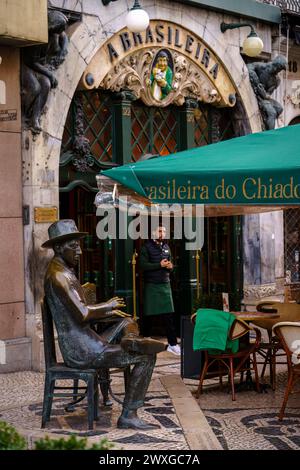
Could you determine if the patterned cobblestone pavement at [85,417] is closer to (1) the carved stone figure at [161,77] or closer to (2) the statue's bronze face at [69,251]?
(2) the statue's bronze face at [69,251]

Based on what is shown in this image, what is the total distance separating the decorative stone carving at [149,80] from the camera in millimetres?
13841

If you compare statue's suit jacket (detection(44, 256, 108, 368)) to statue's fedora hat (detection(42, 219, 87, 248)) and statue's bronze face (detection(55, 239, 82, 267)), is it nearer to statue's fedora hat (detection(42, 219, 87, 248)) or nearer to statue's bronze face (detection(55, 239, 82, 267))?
statue's bronze face (detection(55, 239, 82, 267))

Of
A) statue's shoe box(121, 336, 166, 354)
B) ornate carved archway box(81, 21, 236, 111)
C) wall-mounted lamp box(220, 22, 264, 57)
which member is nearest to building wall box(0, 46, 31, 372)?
ornate carved archway box(81, 21, 236, 111)

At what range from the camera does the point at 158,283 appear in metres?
13.4

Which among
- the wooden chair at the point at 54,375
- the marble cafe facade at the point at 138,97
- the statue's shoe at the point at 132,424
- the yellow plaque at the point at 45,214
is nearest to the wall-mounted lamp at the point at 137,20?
the marble cafe facade at the point at 138,97

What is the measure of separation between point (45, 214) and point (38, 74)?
1.74 m

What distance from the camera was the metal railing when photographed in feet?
56.5

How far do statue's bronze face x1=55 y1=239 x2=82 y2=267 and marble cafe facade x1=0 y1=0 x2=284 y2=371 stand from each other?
144 inches

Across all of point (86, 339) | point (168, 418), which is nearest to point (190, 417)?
point (168, 418)

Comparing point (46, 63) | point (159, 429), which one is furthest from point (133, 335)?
point (46, 63)

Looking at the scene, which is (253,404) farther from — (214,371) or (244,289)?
(244,289)

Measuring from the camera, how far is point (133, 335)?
343 inches

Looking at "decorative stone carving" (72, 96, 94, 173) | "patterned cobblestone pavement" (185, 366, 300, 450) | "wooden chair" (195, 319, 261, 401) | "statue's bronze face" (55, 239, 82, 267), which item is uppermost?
"decorative stone carving" (72, 96, 94, 173)

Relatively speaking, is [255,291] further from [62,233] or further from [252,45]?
[62,233]
